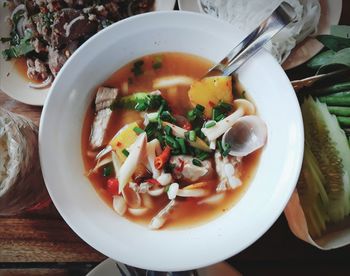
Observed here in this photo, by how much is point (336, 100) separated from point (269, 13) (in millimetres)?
435

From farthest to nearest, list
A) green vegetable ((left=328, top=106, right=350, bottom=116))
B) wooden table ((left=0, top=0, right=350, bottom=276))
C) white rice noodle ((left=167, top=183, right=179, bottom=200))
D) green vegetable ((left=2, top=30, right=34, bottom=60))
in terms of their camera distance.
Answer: green vegetable ((left=2, top=30, right=34, bottom=60)) < wooden table ((left=0, top=0, right=350, bottom=276)) < green vegetable ((left=328, top=106, right=350, bottom=116)) < white rice noodle ((left=167, top=183, right=179, bottom=200))

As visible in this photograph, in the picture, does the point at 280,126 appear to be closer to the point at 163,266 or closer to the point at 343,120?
the point at 343,120

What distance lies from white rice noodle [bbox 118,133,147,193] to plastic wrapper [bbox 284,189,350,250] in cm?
47

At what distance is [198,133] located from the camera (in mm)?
1512

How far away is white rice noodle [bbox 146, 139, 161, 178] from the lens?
1.46 metres

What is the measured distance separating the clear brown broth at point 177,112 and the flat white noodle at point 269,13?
0.96ft

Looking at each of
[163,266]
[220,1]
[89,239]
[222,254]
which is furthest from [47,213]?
[220,1]

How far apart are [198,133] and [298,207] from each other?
361 millimetres

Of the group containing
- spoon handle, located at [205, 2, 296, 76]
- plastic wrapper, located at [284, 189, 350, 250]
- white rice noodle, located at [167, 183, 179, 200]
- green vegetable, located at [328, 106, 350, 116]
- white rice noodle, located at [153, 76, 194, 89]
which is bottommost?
plastic wrapper, located at [284, 189, 350, 250]

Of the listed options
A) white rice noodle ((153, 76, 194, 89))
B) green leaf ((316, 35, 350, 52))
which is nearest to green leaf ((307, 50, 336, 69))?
green leaf ((316, 35, 350, 52))

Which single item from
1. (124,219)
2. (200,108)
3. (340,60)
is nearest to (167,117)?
(200,108)

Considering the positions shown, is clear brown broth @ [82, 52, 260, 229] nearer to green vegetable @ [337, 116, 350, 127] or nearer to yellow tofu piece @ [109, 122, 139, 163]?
yellow tofu piece @ [109, 122, 139, 163]

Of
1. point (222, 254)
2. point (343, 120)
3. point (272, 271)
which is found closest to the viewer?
point (222, 254)

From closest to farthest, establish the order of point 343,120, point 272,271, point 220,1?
point 343,120 → point 272,271 → point 220,1
